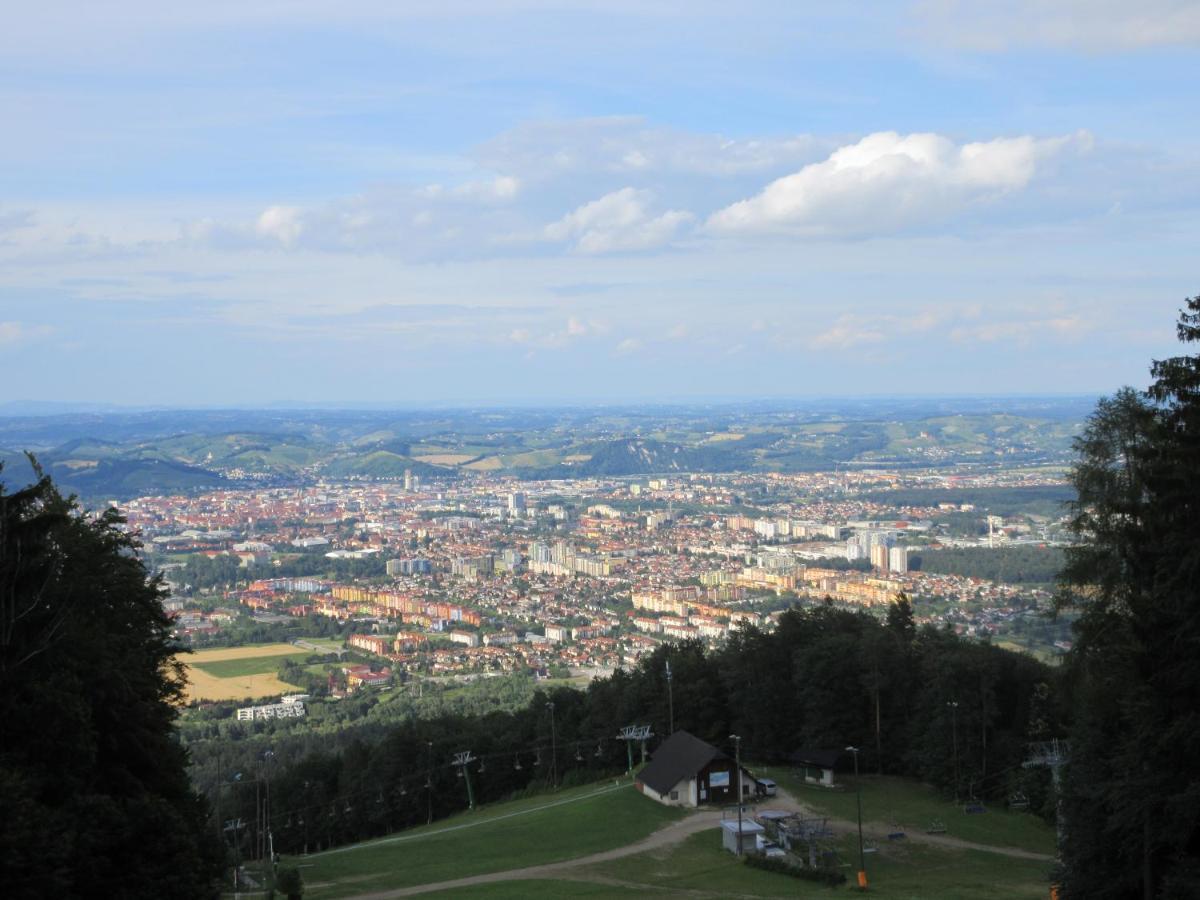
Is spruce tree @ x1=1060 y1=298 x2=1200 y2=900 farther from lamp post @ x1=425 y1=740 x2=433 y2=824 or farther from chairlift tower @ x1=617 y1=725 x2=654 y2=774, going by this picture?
lamp post @ x1=425 y1=740 x2=433 y2=824

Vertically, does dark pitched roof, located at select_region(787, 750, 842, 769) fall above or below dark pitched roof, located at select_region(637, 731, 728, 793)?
below

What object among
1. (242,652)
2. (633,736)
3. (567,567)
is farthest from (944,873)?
(567,567)

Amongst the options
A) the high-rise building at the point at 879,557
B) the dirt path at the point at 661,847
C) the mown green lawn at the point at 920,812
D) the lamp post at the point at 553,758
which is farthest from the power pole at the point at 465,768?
the high-rise building at the point at 879,557

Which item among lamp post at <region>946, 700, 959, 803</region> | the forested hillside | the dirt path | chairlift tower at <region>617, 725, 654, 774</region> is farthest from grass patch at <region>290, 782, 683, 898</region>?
lamp post at <region>946, 700, 959, 803</region>

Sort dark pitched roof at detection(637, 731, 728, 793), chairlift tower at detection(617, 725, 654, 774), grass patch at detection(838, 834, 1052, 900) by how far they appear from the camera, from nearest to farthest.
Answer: grass patch at detection(838, 834, 1052, 900), dark pitched roof at detection(637, 731, 728, 793), chairlift tower at detection(617, 725, 654, 774)

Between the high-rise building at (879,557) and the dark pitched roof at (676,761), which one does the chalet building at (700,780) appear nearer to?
the dark pitched roof at (676,761)

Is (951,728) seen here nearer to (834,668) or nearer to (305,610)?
(834,668)

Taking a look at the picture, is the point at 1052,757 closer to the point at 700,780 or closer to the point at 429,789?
the point at 700,780

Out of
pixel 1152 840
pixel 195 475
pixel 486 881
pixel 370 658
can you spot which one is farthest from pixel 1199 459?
pixel 195 475
